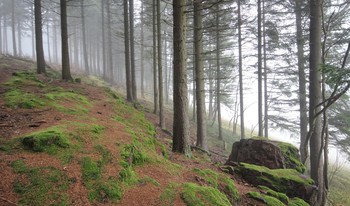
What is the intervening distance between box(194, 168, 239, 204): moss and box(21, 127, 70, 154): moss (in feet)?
10.6

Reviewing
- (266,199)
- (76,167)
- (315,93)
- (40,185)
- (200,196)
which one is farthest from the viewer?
(315,93)

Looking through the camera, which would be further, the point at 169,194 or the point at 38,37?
the point at 38,37

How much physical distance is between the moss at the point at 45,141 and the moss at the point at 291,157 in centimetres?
Result: 783

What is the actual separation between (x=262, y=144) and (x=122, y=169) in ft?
19.9

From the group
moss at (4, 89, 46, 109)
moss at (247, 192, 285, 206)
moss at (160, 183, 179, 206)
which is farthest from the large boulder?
moss at (4, 89, 46, 109)

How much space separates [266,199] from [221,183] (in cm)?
108

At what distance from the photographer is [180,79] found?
23.0 ft

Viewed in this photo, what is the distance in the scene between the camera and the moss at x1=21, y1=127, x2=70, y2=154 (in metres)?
4.12

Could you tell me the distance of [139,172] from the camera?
187 inches

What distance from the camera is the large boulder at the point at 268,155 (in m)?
8.40

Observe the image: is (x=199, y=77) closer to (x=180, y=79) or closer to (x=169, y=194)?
(x=180, y=79)

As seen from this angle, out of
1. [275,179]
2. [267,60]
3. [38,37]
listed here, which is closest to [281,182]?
[275,179]

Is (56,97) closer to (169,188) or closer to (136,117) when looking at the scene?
(136,117)

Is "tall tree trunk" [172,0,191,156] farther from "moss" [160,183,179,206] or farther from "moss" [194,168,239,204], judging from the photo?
"moss" [160,183,179,206]
